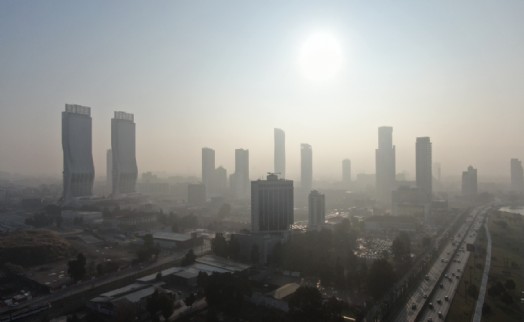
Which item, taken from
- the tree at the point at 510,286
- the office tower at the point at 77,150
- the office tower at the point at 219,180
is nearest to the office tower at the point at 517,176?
the office tower at the point at 219,180

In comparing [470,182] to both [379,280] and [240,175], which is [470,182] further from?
[379,280]

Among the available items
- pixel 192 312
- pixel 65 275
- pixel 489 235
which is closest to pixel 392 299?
pixel 192 312

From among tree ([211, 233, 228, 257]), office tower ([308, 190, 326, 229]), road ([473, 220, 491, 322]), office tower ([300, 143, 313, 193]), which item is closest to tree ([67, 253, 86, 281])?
tree ([211, 233, 228, 257])

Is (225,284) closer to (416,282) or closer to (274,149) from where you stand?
(416,282)

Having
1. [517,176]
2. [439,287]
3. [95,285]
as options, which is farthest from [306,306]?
[517,176]

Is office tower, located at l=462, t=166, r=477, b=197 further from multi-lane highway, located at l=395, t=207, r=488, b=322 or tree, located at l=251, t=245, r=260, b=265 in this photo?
tree, located at l=251, t=245, r=260, b=265

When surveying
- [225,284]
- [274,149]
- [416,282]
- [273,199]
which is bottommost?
[416,282]

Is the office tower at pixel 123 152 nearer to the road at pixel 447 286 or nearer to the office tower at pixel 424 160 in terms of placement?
the road at pixel 447 286
